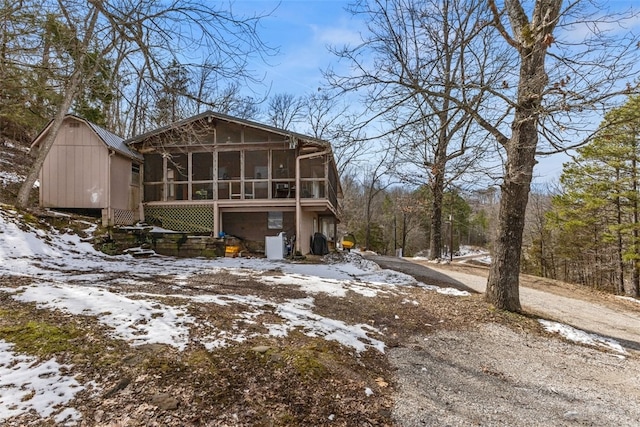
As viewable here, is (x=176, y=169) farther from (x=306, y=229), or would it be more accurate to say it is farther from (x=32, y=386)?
(x=32, y=386)

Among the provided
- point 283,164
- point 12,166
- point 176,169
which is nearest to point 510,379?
point 283,164

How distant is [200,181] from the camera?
13.1 meters

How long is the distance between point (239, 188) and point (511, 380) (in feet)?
39.9

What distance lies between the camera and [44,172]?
38.4ft

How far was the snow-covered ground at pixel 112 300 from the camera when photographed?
2305mm

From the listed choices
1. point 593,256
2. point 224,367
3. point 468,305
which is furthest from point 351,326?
point 593,256

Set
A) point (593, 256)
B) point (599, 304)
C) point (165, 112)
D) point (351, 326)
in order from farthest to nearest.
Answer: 1. point (593, 256)
2. point (599, 304)
3. point (165, 112)
4. point (351, 326)

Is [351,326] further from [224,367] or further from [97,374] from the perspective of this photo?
[97,374]

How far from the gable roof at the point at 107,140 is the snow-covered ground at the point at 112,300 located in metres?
3.73

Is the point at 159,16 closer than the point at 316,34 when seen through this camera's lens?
Yes

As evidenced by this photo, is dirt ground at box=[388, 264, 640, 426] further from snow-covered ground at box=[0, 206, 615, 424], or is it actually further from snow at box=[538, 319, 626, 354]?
snow-covered ground at box=[0, 206, 615, 424]

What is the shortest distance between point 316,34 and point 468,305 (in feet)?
17.6

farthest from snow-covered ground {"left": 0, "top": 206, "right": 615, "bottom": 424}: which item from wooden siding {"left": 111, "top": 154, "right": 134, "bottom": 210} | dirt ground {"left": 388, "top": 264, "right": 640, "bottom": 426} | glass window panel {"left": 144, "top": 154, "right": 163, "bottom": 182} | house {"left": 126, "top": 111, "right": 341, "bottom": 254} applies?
glass window panel {"left": 144, "top": 154, "right": 163, "bottom": 182}

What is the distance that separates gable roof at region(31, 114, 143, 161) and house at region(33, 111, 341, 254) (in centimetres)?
4
